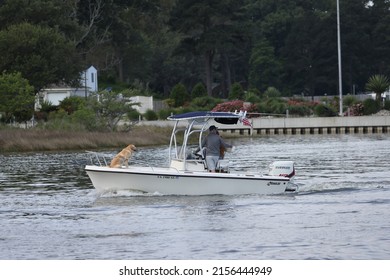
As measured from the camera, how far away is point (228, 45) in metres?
140

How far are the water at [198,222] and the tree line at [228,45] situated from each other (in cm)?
8252

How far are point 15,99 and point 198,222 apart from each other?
5688 centimetres

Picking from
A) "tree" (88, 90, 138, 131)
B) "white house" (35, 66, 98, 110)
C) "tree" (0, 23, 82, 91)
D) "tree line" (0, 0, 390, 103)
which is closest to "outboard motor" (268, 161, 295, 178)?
"tree" (88, 90, 138, 131)

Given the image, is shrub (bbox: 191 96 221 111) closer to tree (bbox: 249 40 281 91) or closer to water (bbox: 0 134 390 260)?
tree (bbox: 249 40 281 91)

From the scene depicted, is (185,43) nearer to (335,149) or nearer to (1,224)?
(335,149)

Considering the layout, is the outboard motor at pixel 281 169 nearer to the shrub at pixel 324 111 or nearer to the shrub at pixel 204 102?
the shrub at pixel 324 111

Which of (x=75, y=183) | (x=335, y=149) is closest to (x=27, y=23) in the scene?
(x=335, y=149)

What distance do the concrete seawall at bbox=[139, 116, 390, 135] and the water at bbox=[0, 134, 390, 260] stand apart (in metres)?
50.1

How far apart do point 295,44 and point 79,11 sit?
3673cm

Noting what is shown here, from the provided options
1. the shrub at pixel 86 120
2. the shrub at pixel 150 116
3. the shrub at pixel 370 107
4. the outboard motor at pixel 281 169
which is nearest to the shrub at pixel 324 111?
the shrub at pixel 370 107

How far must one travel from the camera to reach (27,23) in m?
98.4

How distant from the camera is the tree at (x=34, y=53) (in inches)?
3755

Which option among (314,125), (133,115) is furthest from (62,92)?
(314,125)
